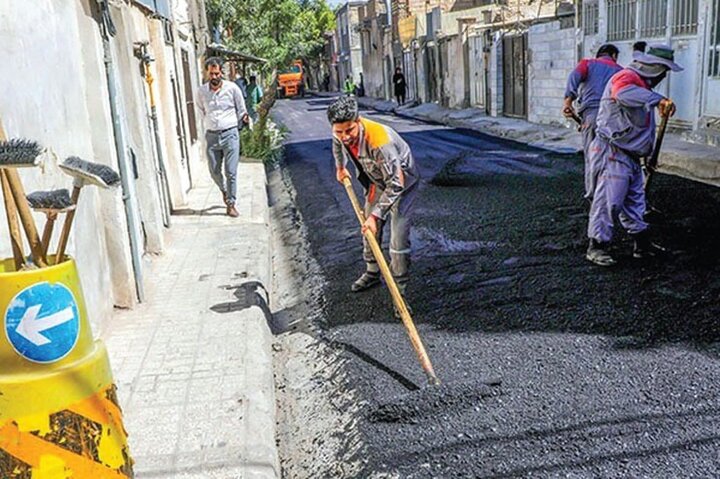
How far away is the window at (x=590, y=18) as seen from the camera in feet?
48.4

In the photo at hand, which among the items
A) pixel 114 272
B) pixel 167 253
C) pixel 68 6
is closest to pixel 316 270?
pixel 167 253

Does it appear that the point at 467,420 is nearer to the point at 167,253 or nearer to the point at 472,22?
the point at 167,253

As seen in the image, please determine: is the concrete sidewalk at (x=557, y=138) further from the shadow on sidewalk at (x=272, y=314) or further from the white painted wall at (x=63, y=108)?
the white painted wall at (x=63, y=108)

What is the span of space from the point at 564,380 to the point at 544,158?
28.4ft

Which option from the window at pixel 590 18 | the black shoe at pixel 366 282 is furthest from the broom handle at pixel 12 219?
the window at pixel 590 18

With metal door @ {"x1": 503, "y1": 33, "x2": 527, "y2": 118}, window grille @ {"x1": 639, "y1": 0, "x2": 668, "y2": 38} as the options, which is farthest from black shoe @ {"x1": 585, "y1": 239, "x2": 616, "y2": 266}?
metal door @ {"x1": 503, "y1": 33, "x2": 527, "y2": 118}

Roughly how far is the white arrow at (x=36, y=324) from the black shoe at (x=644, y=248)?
4.75 metres

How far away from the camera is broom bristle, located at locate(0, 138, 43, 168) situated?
1937mm

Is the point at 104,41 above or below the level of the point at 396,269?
above

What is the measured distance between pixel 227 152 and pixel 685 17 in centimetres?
778

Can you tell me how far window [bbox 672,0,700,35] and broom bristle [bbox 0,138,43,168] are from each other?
38.0 ft

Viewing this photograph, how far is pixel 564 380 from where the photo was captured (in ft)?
12.7

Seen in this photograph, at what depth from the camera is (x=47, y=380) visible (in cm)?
207

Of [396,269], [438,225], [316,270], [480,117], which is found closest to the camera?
[396,269]
